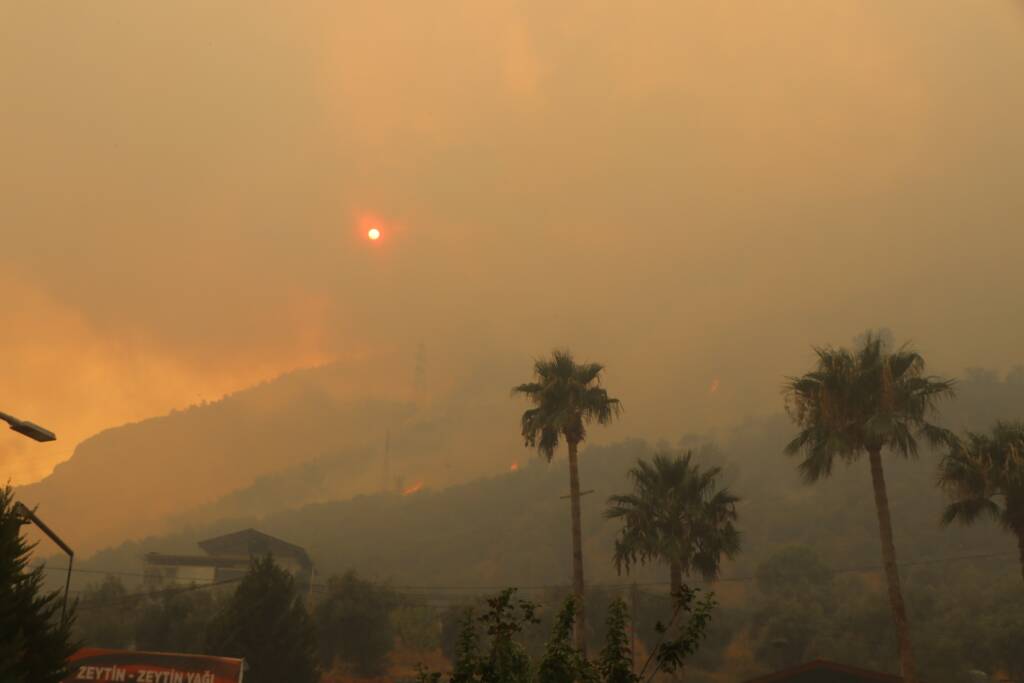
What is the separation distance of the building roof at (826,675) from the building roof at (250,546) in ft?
205

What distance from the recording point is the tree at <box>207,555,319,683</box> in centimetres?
4377

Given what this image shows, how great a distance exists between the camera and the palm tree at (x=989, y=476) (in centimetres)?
2697

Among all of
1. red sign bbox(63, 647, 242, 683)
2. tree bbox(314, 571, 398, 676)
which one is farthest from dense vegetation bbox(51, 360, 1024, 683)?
red sign bbox(63, 647, 242, 683)

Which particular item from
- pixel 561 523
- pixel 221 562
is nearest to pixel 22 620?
pixel 221 562

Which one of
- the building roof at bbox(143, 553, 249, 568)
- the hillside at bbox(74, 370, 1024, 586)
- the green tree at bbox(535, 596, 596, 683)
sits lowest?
the green tree at bbox(535, 596, 596, 683)

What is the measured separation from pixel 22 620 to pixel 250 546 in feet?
237

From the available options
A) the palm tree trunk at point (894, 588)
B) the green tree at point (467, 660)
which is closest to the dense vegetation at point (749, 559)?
the green tree at point (467, 660)

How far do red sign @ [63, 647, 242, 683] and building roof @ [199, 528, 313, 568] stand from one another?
166 feet

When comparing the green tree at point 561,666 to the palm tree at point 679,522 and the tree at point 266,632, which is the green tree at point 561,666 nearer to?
the palm tree at point 679,522

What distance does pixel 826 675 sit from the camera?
1352 inches

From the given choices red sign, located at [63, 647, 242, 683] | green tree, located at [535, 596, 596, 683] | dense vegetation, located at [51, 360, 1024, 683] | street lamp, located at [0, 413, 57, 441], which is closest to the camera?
green tree, located at [535, 596, 596, 683]

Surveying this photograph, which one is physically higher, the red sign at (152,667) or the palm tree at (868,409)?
the palm tree at (868,409)

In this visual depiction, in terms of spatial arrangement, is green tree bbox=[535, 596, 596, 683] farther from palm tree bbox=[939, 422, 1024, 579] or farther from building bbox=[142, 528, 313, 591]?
building bbox=[142, 528, 313, 591]

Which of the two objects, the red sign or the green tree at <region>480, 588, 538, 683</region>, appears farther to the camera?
the red sign
